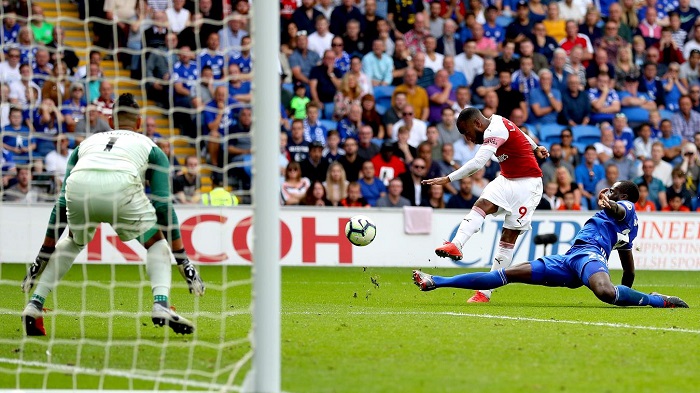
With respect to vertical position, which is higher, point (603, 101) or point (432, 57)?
point (432, 57)

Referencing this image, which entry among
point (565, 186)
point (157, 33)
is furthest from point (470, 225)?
point (157, 33)

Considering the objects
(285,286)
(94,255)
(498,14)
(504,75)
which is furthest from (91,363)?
(498,14)

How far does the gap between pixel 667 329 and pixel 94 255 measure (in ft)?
31.6

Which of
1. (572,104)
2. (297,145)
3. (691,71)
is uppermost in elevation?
(691,71)

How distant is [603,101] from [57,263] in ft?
47.9

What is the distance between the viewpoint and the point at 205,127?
1697cm

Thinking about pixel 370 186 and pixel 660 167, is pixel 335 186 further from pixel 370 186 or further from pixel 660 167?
pixel 660 167

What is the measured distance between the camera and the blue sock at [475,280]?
1045cm

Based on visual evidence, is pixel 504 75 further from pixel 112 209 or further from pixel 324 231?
pixel 112 209

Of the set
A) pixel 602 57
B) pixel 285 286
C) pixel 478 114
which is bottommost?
pixel 285 286

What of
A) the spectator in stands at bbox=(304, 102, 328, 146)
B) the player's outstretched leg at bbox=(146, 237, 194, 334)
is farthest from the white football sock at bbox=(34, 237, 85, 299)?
the spectator in stands at bbox=(304, 102, 328, 146)

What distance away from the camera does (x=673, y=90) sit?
21672mm

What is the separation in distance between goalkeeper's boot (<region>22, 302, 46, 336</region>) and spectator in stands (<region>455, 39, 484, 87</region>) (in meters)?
13.6

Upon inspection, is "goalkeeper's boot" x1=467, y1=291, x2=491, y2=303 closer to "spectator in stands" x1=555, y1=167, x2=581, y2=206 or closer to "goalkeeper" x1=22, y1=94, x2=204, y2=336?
"goalkeeper" x1=22, y1=94, x2=204, y2=336
